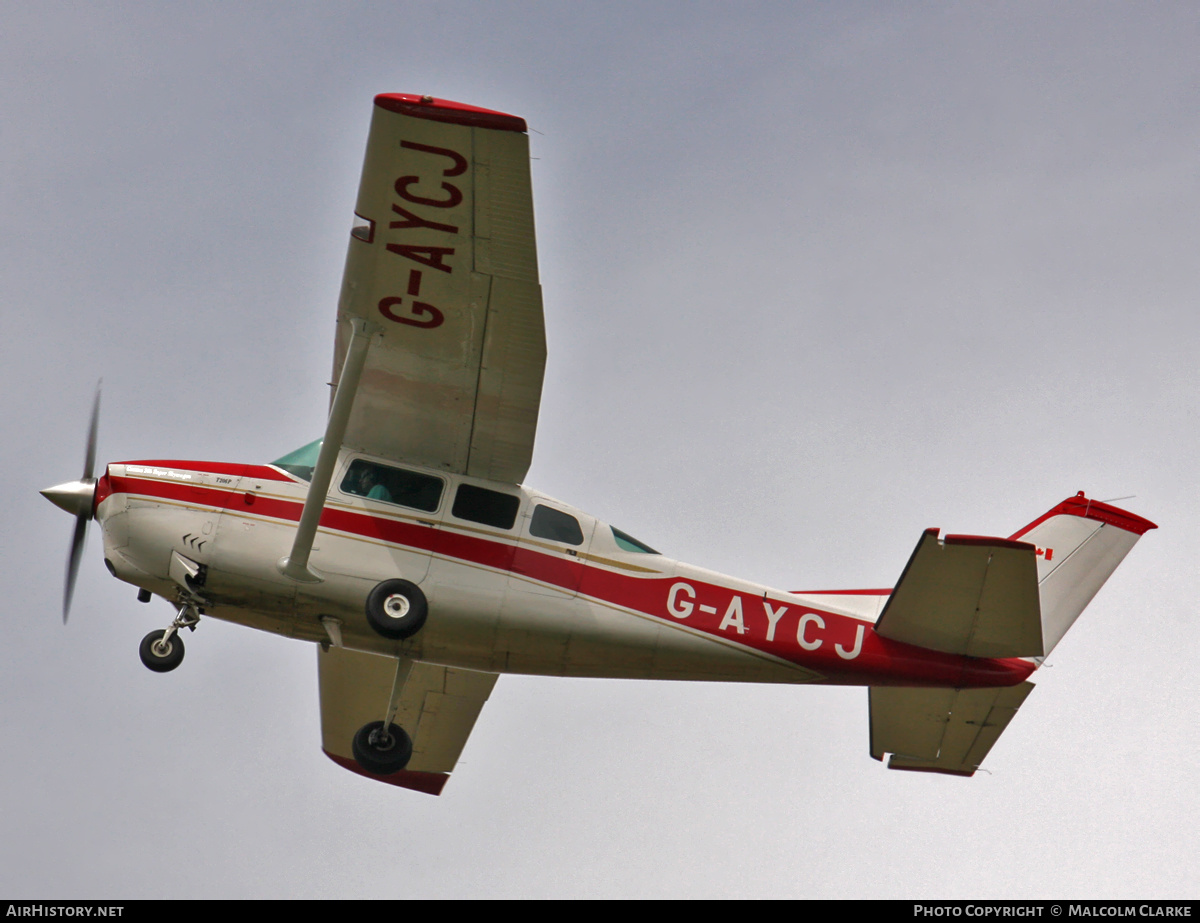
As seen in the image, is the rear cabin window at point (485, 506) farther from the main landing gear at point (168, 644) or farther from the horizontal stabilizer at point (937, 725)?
the horizontal stabilizer at point (937, 725)

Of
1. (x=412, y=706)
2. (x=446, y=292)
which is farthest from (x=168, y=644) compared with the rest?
(x=446, y=292)

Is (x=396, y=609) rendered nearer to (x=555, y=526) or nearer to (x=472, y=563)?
(x=472, y=563)

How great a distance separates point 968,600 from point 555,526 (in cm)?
379

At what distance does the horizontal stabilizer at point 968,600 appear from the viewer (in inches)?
433

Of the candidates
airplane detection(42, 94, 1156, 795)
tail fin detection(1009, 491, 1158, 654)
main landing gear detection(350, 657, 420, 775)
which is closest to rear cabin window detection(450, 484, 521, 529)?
airplane detection(42, 94, 1156, 795)

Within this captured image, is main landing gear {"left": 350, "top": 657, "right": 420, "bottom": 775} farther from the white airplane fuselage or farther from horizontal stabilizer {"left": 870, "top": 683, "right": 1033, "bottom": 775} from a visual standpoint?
horizontal stabilizer {"left": 870, "top": 683, "right": 1033, "bottom": 775}

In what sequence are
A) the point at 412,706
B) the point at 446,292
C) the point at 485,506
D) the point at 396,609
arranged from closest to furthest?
the point at 446,292
the point at 396,609
the point at 485,506
the point at 412,706

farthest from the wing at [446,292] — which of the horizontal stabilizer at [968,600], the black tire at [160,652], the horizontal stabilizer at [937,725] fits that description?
the horizontal stabilizer at [937,725]

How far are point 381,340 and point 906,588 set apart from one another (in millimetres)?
5142

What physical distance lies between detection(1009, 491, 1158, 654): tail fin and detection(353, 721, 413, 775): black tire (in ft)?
20.9

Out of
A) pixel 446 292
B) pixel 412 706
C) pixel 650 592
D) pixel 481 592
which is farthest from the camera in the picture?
pixel 412 706

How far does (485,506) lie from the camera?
1260 centimetres
